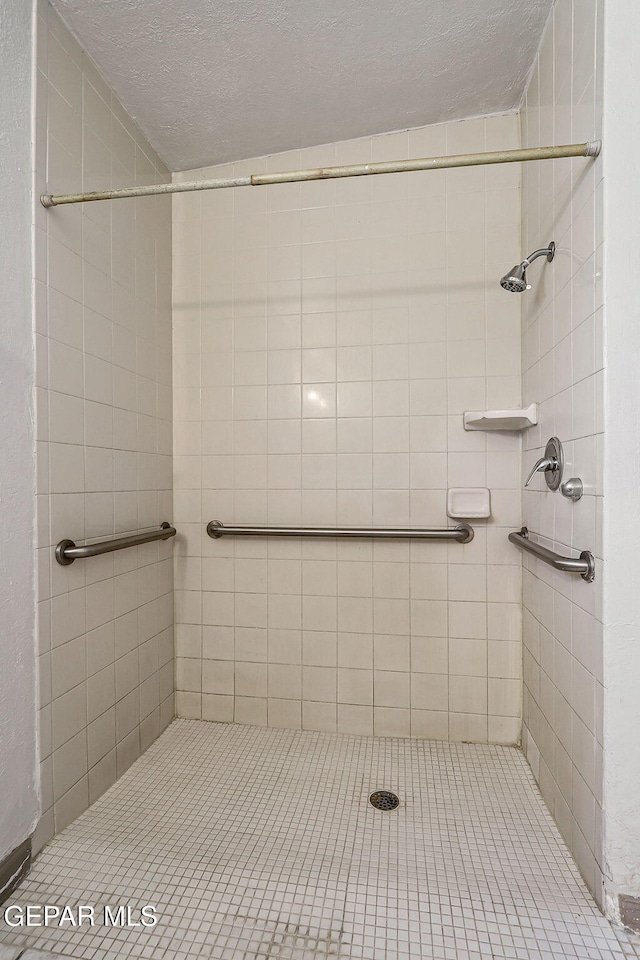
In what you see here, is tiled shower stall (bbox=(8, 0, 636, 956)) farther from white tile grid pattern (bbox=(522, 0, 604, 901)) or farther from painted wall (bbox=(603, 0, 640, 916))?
painted wall (bbox=(603, 0, 640, 916))

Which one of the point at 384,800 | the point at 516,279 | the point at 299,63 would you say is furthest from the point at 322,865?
the point at 299,63

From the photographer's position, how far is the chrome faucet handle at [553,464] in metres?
1.40

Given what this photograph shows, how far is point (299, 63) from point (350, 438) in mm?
1252

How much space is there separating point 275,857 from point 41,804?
2.11ft

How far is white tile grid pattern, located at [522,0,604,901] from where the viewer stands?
1161 millimetres

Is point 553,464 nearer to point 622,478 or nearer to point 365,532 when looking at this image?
point 622,478

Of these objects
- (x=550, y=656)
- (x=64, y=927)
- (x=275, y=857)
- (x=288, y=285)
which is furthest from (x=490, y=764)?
(x=288, y=285)

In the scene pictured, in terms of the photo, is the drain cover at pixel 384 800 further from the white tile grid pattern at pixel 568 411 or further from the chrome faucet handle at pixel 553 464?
the chrome faucet handle at pixel 553 464

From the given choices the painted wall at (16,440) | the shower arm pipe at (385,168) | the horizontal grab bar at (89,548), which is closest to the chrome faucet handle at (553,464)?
the shower arm pipe at (385,168)

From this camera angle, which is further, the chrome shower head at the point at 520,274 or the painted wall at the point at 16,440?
the chrome shower head at the point at 520,274

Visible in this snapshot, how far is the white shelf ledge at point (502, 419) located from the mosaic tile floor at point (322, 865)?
1.20 meters

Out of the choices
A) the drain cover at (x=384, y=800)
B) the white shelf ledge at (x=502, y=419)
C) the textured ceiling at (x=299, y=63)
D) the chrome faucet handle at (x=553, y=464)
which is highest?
the textured ceiling at (x=299, y=63)

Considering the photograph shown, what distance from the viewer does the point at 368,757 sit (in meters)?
1.80

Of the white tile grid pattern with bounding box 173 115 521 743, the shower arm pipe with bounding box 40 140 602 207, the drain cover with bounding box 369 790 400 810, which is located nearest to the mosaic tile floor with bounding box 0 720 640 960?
the drain cover with bounding box 369 790 400 810
